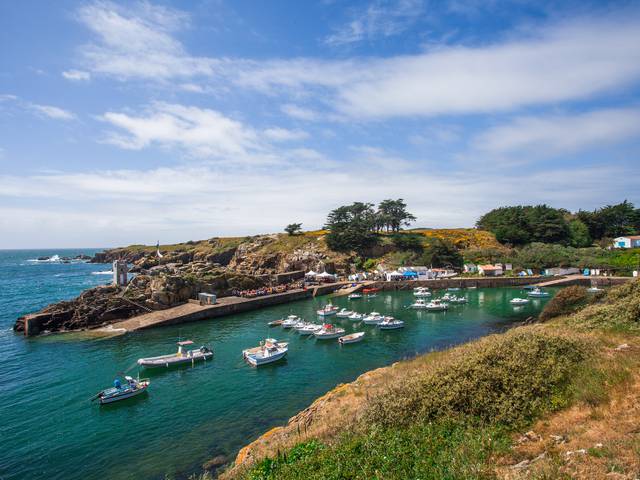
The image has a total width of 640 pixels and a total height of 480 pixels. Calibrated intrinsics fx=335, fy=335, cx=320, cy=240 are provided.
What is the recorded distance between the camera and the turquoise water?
670 inches

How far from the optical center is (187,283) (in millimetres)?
51188

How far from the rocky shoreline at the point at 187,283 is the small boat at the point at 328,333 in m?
24.5

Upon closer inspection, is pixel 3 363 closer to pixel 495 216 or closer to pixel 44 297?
pixel 44 297

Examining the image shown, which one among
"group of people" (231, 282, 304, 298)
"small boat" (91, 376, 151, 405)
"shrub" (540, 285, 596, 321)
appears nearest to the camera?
"small boat" (91, 376, 151, 405)

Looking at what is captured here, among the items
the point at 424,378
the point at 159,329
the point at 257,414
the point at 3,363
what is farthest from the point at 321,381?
the point at 3,363

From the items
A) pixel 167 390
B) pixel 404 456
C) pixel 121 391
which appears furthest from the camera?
pixel 167 390

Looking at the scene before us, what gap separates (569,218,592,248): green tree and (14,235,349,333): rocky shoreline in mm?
60268

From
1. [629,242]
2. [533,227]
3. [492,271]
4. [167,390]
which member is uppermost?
[533,227]

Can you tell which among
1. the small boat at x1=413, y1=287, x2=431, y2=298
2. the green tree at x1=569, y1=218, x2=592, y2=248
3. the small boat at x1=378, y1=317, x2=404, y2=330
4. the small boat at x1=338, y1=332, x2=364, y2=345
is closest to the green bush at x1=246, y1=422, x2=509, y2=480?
the small boat at x1=338, y1=332, x2=364, y2=345

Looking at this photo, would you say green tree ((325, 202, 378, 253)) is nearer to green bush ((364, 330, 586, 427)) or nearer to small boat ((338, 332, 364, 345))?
small boat ((338, 332, 364, 345))

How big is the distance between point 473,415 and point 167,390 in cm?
2234

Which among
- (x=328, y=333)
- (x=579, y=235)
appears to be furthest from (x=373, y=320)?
(x=579, y=235)

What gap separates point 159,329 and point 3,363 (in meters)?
13.9

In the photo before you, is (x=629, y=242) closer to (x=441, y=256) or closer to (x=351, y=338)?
(x=441, y=256)
